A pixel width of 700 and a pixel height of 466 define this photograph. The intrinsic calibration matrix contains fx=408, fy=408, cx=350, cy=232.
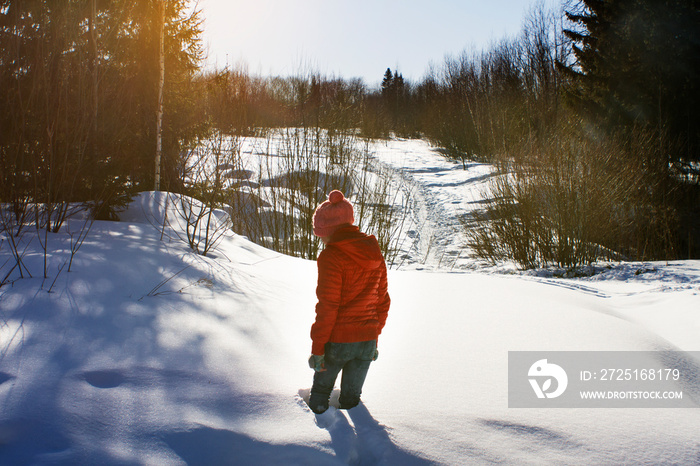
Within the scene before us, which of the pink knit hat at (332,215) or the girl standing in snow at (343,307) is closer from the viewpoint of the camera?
Answer: the girl standing in snow at (343,307)

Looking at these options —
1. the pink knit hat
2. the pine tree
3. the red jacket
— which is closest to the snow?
the red jacket

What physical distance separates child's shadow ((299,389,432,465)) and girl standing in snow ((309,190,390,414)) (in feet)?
0.21

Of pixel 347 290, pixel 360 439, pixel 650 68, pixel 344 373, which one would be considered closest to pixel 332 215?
pixel 347 290

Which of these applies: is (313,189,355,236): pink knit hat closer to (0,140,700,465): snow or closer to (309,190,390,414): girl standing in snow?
(309,190,390,414): girl standing in snow

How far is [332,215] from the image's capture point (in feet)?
6.49

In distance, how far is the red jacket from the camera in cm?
186

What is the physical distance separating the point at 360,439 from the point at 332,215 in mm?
997

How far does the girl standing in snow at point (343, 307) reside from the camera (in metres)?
1.87

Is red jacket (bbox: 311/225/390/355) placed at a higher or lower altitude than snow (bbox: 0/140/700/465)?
higher

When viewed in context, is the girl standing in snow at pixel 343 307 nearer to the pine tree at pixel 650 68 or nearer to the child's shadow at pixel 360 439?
the child's shadow at pixel 360 439

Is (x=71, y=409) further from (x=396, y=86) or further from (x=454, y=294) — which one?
(x=396, y=86)

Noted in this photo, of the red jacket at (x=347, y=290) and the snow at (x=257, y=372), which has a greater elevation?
the red jacket at (x=347, y=290)

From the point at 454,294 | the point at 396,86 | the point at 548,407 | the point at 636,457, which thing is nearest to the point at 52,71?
the point at 454,294

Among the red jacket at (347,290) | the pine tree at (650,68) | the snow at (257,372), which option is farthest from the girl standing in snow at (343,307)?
the pine tree at (650,68)
